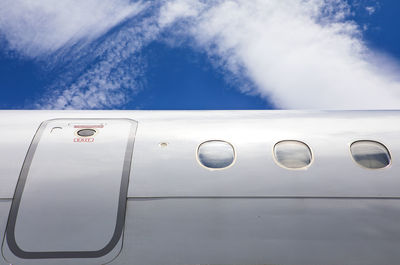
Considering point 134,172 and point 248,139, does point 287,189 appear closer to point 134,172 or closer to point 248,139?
point 248,139

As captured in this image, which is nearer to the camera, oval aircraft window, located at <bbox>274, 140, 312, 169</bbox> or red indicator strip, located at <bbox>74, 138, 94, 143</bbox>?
oval aircraft window, located at <bbox>274, 140, 312, 169</bbox>

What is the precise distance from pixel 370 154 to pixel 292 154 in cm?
104

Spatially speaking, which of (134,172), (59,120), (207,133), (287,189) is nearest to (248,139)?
(207,133)

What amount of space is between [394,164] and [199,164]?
2.53 meters

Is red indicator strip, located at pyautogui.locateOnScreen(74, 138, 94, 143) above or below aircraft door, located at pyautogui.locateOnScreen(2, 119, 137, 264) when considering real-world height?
above

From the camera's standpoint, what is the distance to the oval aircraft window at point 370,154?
182 inches

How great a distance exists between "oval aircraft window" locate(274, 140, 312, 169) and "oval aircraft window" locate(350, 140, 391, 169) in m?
0.63

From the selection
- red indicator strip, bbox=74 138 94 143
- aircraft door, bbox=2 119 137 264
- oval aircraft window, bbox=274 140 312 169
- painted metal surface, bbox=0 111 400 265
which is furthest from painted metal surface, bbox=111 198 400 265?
red indicator strip, bbox=74 138 94 143

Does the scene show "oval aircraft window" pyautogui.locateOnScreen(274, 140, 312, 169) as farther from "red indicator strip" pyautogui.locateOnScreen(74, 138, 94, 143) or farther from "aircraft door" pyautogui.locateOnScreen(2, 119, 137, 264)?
"red indicator strip" pyautogui.locateOnScreen(74, 138, 94, 143)

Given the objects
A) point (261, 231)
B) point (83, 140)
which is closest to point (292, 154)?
point (261, 231)

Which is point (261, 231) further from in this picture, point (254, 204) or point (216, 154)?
point (216, 154)

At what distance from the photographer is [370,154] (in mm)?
4734

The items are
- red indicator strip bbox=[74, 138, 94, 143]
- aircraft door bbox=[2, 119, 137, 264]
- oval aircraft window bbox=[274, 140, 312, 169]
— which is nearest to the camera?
aircraft door bbox=[2, 119, 137, 264]

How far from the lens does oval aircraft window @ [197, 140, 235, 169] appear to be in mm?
4625
